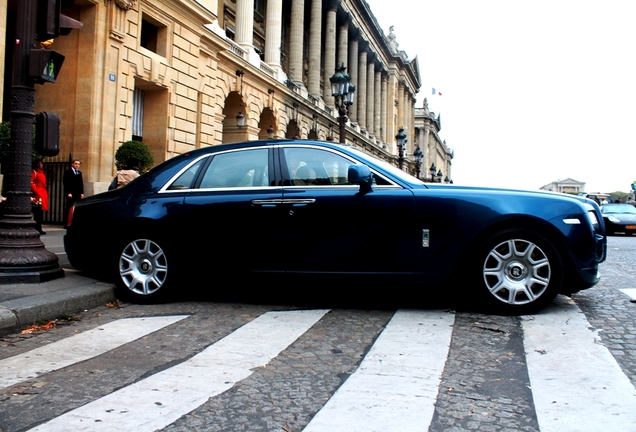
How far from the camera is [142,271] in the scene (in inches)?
231

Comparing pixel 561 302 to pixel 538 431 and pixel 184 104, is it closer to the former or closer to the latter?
pixel 538 431

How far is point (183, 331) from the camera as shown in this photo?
15.5ft

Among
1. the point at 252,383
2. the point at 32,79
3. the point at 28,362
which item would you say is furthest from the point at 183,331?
the point at 32,79

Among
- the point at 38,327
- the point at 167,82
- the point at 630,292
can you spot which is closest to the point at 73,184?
the point at 167,82

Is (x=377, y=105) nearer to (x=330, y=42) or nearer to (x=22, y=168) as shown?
(x=330, y=42)

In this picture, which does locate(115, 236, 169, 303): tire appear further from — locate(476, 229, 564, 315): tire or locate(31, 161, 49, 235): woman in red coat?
locate(31, 161, 49, 235): woman in red coat

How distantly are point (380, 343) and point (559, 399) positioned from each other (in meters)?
1.44

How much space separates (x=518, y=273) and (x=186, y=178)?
11.3 ft

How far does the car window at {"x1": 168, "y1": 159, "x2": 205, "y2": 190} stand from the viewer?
5977 millimetres

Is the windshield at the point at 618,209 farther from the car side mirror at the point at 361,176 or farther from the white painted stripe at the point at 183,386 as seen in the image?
the white painted stripe at the point at 183,386

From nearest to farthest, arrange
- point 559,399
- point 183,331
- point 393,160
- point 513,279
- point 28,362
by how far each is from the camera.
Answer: point 559,399 → point 28,362 → point 183,331 → point 513,279 → point 393,160

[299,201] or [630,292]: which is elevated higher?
[299,201]

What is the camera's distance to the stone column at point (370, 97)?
59141 mm

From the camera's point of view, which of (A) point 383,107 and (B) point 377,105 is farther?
(A) point 383,107
